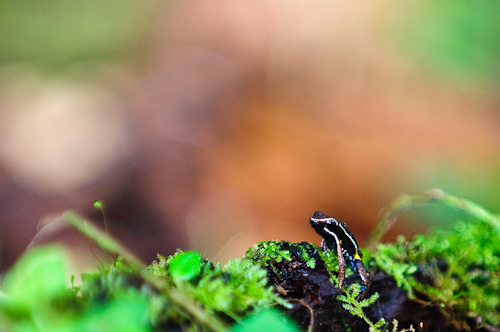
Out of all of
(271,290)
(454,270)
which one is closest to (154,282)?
(271,290)

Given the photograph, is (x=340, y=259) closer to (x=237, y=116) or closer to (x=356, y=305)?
(x=356, y=305)

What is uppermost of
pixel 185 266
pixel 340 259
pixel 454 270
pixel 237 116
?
pixel 237 116

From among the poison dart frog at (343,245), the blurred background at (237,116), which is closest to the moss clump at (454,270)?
the poison dart frog at (343,245)

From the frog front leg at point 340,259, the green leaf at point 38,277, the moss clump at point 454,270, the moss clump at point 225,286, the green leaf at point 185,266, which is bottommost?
the moss clump at point 454,270

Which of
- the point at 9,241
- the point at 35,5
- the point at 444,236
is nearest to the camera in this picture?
the point at 444,236

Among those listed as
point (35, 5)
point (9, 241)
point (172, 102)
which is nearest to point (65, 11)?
point (35, 5)

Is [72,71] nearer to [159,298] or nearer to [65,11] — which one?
[65,11]

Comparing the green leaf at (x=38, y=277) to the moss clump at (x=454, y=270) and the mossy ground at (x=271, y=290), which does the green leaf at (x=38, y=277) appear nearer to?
the mossy ground at (x=271, y=290)
